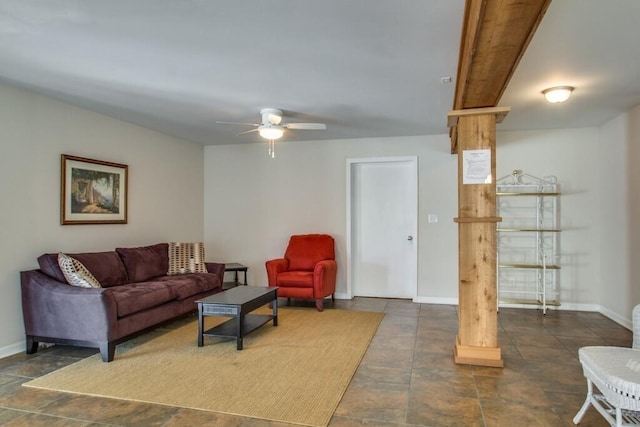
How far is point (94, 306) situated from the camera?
→ 319 centimetres

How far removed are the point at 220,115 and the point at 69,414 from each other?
3.08 metres

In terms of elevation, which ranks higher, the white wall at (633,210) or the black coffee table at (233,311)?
the white wall at (633,210)

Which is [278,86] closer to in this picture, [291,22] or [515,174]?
[291,22]

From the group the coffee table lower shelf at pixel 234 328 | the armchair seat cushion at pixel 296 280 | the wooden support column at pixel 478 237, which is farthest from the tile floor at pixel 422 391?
the armchair seat cushion at pixel 296 280

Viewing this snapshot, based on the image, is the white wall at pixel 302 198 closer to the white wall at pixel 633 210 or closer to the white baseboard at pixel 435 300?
the white baseboard at pixel 435 300

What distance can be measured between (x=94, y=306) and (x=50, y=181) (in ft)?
4.69

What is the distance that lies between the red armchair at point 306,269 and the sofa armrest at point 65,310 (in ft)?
7.06

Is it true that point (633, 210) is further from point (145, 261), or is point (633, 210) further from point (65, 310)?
point (65, 310)

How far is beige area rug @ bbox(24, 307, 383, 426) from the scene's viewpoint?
2506 mm

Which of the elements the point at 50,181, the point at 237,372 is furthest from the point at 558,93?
the point at 50,181

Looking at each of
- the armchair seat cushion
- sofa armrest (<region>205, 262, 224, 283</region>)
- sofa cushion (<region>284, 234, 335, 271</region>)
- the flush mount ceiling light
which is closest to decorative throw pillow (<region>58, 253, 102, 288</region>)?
sofa armrest (<region>205, 262, 224, 283</region>)

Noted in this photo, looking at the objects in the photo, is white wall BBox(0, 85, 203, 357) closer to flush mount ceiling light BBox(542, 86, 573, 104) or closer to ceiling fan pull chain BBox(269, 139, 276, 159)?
ceiling fan pull chain BBox(269, 139, 276, 159)

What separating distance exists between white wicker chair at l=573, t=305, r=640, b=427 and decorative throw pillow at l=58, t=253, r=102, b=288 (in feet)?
11.9

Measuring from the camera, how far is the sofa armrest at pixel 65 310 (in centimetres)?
320
